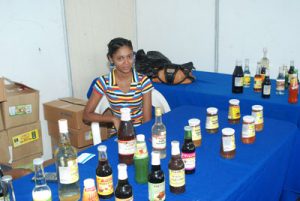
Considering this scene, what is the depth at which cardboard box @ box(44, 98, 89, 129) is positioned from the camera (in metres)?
2.93

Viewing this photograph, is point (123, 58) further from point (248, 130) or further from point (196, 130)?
point (248, 130)

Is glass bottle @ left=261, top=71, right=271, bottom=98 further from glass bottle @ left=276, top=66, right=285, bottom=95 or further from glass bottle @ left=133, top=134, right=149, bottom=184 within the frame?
glass bottle @ left=133, top=134, right=149, bottom=184

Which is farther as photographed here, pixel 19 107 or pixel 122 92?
pixel 19 107

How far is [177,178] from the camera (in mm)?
1208

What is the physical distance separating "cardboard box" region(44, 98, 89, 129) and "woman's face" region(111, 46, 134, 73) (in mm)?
852

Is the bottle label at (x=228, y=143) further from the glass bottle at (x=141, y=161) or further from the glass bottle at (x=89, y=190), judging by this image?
the glass bottle at (x=89, y=190)

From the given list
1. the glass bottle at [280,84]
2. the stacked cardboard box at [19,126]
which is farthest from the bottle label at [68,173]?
the glass bottle at [280,84]

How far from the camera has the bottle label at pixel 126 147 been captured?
54.7 inches

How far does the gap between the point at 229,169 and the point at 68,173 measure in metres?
0.65

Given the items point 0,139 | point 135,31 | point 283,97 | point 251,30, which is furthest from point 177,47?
point 0,139

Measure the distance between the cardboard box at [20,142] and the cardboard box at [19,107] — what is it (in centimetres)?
5

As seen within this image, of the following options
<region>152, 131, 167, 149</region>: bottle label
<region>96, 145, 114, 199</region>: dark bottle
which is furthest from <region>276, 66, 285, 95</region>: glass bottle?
<region>96, 145, 114, 199</region>: dark bottle

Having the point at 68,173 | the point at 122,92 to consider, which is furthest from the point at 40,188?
the point at 122,92

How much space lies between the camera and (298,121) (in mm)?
2396
